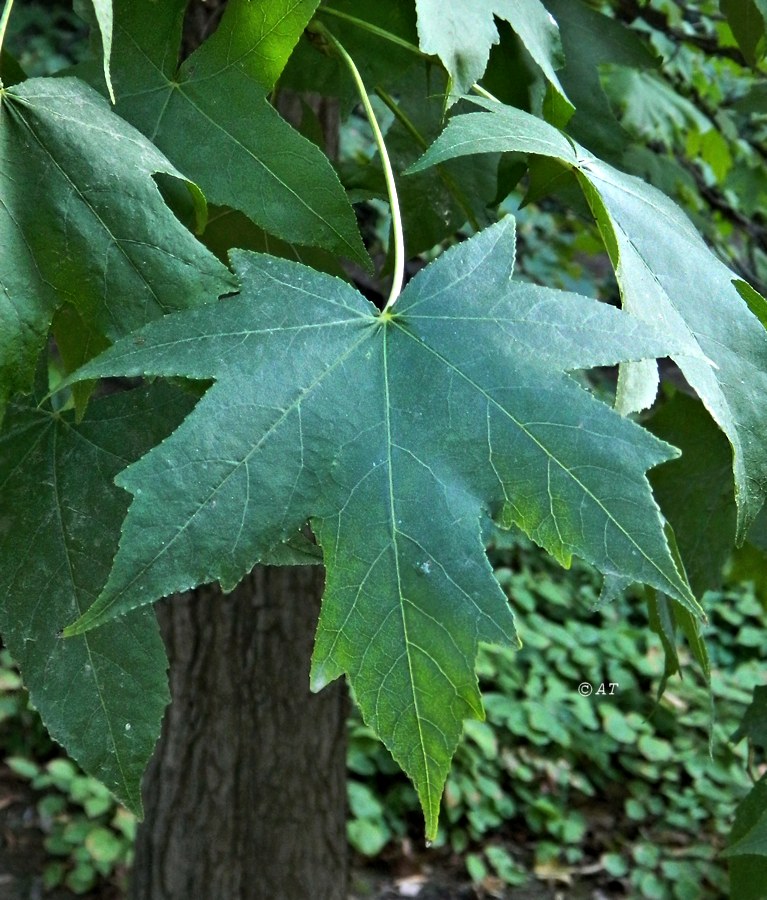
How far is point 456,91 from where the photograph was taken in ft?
2.22

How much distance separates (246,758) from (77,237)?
4.36ft

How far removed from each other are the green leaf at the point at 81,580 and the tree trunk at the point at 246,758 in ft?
3.12

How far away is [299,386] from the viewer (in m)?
0.60

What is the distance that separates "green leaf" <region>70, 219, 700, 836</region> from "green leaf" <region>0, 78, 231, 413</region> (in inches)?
1.4

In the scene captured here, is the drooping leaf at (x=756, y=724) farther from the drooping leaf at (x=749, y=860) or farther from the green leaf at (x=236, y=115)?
the green leaf at (x=236, y=115)

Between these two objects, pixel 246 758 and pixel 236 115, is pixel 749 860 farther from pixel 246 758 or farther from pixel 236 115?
pixel 246 758

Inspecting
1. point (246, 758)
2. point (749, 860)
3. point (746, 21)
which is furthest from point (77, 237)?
point (246, 758)

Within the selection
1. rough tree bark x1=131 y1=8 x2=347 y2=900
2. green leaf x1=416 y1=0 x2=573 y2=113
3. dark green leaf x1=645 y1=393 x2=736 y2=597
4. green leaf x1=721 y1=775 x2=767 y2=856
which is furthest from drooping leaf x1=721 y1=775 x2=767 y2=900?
rough tree bark x1=131 y1=8 x2=347 y2=900

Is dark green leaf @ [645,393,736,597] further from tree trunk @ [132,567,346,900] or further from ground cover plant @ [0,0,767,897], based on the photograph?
tree trunk @ [132,567,346,900]

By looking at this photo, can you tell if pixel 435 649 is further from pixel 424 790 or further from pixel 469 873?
pixel 469 873

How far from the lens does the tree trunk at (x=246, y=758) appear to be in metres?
1.68

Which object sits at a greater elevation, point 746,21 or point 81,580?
point 746,21

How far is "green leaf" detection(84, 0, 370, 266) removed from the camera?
25.9 inches

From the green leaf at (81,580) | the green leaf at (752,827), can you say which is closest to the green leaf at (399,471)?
the green leaf at (81,580)
